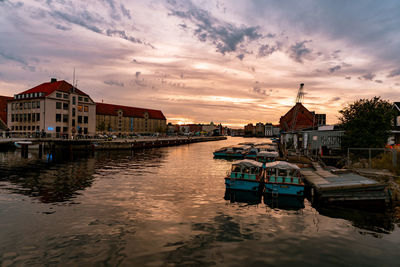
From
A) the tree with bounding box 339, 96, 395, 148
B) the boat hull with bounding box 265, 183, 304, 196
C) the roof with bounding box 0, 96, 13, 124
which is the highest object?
the roof with bounding box 0, 96, 13, 124

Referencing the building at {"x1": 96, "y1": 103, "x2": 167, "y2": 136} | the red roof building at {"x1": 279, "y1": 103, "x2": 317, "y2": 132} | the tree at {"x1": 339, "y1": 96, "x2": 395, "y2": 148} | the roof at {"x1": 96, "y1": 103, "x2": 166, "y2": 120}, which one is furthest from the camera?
the roof at {"x1": 96, "y1": 103, "x2": 166, "y2": 120}

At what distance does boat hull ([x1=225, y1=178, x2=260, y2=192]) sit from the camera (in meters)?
26.3

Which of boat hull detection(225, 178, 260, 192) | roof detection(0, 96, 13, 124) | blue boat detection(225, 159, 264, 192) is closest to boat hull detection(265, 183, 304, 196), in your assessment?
boat hull detection(225, 178, 260, 192)

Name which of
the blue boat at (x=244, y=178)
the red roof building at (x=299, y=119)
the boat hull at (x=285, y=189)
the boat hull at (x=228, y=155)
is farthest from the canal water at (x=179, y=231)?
the red roof building at (x=299, y=119)

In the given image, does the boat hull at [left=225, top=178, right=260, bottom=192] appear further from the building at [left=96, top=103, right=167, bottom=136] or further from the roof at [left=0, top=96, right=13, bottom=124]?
the building at [left=96, top=103, right=167, bottom=136]

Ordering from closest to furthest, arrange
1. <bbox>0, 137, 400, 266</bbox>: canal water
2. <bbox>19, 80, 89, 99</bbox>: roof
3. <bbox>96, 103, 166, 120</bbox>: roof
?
<bbox>0, 137, 400, 266</bbox>: canal water
<bbox>19, 80, 89, 99</bbox>: roof
<bbox>96, 103, 166, 120</bbox>: roof

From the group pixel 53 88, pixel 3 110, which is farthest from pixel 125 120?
pixel 53 88

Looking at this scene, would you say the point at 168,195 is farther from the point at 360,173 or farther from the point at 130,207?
the point at 360,173

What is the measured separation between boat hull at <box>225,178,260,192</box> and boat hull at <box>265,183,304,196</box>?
129cm

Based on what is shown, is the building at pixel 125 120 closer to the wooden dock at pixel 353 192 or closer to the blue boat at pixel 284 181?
the blue boat at pixel 284 181

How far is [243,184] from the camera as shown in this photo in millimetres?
26625

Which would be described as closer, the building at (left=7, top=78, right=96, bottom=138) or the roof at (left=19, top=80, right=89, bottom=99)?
the building at (left=7, top=78, right=96, bottom=138)

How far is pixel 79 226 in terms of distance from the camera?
16594 mm

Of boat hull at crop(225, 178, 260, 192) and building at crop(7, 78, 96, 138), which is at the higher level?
building at crop(7, 78, 96, 138)
